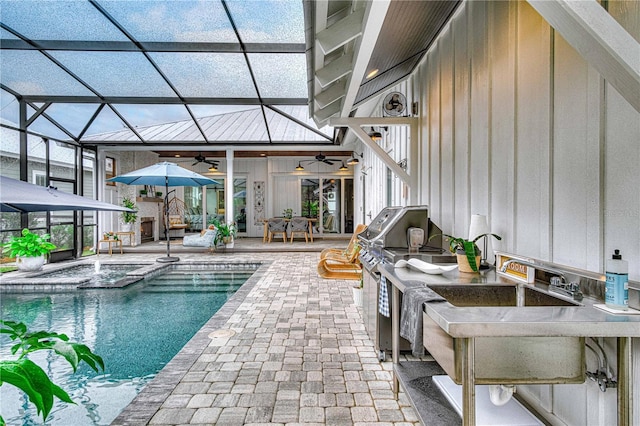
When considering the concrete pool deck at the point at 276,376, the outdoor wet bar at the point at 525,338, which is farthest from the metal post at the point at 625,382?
the concrete pool deck at the point at 276,376

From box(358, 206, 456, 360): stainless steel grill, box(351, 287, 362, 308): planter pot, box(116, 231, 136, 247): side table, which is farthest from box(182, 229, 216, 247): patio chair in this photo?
box(358, 206, 456, 360): stainless steel grill

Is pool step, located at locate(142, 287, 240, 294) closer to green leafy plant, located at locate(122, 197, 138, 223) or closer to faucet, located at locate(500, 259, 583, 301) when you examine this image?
faucet, located at locate(500, 259, 583, 301)

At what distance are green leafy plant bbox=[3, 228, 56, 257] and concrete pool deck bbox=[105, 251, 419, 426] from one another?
489 centimetres

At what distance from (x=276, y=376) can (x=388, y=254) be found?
135 centimetres

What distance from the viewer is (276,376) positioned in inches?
98.7

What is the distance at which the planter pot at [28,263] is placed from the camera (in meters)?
6.38

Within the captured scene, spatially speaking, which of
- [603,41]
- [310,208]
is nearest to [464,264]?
[603,41]

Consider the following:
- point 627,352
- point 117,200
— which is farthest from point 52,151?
point 627,352

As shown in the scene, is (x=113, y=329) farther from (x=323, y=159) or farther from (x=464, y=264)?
(x=323, y=159)

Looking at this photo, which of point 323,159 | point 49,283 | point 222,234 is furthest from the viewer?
point 323,159

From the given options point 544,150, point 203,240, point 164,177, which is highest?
point 164,177

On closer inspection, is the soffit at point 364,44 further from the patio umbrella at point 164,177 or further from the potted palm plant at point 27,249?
the potted palm plant at point 27,249

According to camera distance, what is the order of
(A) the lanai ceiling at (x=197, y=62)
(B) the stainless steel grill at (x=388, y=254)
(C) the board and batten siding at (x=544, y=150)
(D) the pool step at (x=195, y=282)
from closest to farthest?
(C) the board and batten siding at (x=544, y=150) → (B) the stainless steel grill at (x=388, y=254) → (A) the lanai ceiling at (x=197, y=62) → (D) the pool step at (x=195, y=282)

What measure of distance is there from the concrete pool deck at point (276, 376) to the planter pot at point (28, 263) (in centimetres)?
496
